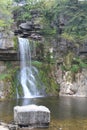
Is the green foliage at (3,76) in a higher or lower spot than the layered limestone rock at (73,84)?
higher

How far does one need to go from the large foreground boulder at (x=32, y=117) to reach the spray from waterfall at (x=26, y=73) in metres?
18.3

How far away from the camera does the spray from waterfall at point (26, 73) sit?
128 feet

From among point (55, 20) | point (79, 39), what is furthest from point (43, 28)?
point (79, 39)

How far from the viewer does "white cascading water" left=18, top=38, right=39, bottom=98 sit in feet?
128

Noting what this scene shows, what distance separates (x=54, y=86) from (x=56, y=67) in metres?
2.82

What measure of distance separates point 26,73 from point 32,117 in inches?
867

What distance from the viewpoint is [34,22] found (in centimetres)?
4953

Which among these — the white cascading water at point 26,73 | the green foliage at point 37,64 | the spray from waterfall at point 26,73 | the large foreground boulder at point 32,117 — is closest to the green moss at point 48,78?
the green foliage at point 37,64

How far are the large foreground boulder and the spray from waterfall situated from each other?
1827cm

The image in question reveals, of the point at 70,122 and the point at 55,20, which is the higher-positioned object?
the point at 55,20

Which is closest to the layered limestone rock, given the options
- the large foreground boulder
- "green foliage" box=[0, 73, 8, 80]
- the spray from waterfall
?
the spray from waterfall

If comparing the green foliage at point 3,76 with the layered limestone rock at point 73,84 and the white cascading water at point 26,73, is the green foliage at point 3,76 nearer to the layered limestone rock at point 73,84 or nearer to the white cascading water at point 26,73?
the white cascading water at point 26,73

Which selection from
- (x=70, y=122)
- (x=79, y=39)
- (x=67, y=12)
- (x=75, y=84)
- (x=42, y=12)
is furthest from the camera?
(x=42, y=12)

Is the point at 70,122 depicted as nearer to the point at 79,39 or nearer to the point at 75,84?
the point at 75,84
